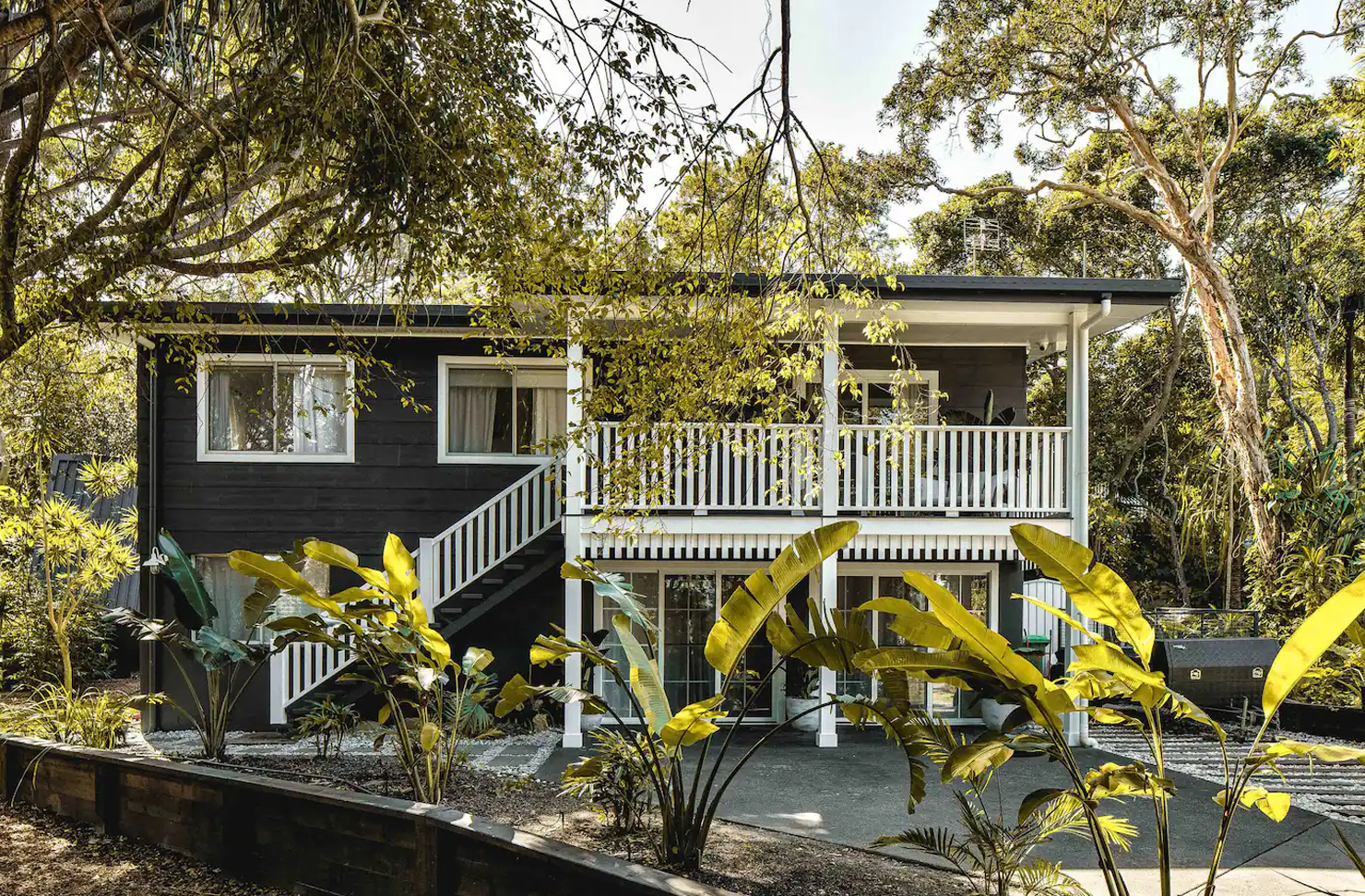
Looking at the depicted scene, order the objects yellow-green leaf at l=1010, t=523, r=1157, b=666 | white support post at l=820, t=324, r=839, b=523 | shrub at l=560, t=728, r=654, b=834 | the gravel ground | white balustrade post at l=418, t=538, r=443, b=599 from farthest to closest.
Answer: white balustrade post at l=418, t=538, r=443, b=599 < white support post at l=820, t=324, r=839, b=523 < the gravel ground < shrub at l=560, t=728, r=654, b=834 < yellow-green leaf at l=1010, t=523, r=1157, b=666

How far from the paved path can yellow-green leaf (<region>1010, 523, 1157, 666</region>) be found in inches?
73.8

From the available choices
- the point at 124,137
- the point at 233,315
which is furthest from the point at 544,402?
the point at 124,137

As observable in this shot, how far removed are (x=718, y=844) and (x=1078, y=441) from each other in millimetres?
6355

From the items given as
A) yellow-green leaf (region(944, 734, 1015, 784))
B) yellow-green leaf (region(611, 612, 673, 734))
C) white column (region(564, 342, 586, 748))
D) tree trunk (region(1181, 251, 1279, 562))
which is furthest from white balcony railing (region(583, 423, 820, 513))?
tree trunk (region(1181, 251, 1279, 562))

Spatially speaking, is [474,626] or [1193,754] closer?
[1193,754]

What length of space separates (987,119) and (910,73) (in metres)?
1.49

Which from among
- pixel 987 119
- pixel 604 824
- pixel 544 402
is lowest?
pixel 604 824

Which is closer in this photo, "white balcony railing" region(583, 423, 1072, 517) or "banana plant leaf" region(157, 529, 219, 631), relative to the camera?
"banana plant leaf" region(157, 529, 219, 631)

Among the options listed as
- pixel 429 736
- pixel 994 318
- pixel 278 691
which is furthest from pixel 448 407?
pixel 429 736

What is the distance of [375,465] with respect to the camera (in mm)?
11484

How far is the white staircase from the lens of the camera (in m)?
10.1

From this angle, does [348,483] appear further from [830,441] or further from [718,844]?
Result: [718,844]

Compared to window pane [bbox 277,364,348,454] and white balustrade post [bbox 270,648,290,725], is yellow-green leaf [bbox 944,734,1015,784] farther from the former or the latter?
window pane [bbox 277,364,348,454]

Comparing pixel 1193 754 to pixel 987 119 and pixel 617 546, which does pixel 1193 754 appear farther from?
pixel 987 119
